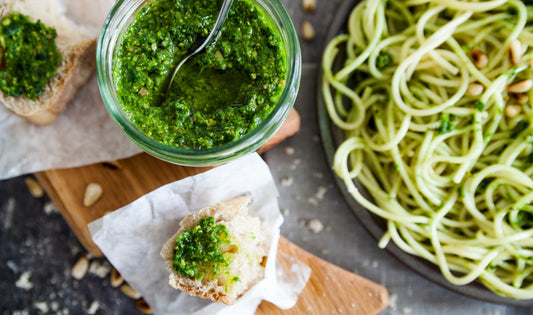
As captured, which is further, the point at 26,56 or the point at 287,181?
the point at 287,181

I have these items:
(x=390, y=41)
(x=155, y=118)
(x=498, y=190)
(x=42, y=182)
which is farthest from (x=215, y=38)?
(x=498, y=190)

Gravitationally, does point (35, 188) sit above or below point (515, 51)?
below

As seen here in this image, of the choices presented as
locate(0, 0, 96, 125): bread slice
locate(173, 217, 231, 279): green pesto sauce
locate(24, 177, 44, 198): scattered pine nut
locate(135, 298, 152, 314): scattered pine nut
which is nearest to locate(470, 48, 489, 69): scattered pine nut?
locate(173, 217, 231, 279): green pesto sauce

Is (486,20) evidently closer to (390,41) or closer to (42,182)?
(390,41)

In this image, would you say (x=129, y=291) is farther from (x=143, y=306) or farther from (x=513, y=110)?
(x=513, y=110)

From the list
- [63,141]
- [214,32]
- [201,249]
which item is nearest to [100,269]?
[63,141]

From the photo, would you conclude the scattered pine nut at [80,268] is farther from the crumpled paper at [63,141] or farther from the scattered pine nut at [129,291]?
the crumpled paper at [63,141]
